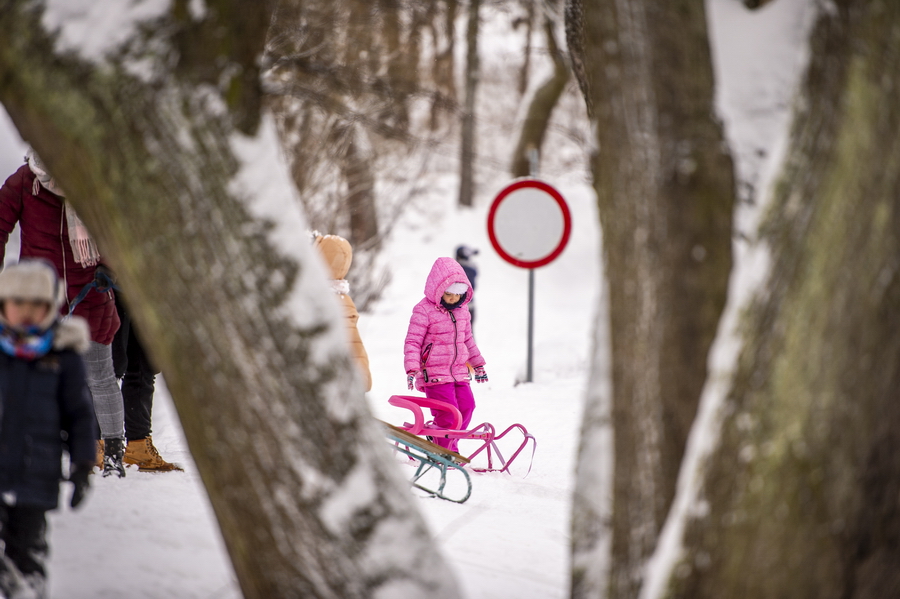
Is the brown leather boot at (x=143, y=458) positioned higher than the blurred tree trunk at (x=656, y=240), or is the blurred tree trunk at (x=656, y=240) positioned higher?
the blurred tree trunk at (x=656, y=240)

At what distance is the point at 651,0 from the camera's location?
6.15ft

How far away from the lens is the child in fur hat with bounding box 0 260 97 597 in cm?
241

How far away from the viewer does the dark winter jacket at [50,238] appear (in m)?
3.61

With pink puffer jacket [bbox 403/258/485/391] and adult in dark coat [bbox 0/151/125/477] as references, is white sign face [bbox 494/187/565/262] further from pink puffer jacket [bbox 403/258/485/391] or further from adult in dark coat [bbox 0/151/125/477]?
adult in dark coat [bbox 0/151/125/477]

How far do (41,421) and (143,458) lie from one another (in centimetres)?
159

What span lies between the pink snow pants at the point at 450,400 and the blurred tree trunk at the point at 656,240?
10.8 feet

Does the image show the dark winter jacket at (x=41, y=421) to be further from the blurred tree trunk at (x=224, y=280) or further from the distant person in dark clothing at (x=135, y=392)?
the distant person in dark clothing at (x=135, y=392)

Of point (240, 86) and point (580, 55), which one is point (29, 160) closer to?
point (240, 86)

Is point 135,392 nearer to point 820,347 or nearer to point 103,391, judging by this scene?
point 103,391

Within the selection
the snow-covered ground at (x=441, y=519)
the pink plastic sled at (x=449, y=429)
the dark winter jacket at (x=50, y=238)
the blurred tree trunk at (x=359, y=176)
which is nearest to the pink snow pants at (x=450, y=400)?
the pink plastic sled at (x=449, y=429)

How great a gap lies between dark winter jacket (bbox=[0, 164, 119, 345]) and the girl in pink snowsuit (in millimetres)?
2154

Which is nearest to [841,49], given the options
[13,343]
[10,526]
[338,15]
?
[13,343]

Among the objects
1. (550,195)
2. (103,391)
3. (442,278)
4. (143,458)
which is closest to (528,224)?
(550,195)

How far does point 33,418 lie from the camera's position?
2.43m
